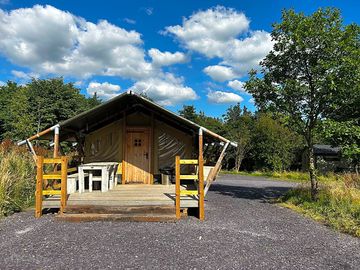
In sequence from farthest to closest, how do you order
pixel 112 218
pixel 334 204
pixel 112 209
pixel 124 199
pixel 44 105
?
pixel 44 105 → pixel 334 204 → pixel 124 199 → pixel 112 209 → pixel 112 218

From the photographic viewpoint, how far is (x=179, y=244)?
16.3 ft

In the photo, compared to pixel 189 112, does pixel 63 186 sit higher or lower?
lower

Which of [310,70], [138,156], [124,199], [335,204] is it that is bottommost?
[335,204]

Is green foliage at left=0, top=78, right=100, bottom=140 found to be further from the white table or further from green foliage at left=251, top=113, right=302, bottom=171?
the white table

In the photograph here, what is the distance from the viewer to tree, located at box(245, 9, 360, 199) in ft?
25.0

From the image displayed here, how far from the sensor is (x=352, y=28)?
7.97 meters

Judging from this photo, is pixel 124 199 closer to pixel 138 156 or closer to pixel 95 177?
pixel 95 177

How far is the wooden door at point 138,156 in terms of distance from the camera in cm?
1034

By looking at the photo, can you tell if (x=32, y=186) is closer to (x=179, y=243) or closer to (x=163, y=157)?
(x=163, y=157)

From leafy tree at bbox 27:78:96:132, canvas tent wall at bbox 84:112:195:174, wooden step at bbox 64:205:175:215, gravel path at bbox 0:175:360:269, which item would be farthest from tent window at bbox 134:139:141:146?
leafy tree at bbox 27:78:96:132

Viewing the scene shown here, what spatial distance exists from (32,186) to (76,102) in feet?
80.3

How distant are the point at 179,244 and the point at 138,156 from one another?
5.74 metres

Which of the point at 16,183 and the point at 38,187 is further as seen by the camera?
the point at 16,183

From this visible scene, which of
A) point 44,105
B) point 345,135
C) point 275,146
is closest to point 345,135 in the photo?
point 345,135
